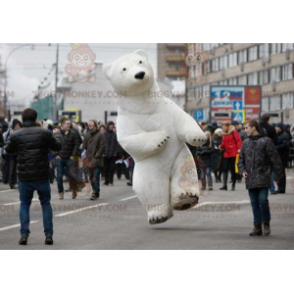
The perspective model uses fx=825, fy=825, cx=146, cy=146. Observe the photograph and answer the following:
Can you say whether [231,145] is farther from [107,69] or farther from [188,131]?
[188,131]

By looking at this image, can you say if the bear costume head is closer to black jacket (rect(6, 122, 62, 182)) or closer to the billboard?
black jacket (rect(6, 122, 62, 182))

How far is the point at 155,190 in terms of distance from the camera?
12164 millimetres

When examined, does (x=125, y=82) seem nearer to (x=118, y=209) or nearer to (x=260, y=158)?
(x=260, y=158)

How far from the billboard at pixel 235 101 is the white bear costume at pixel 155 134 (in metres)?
35.6

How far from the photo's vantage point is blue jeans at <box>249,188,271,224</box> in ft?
39.9

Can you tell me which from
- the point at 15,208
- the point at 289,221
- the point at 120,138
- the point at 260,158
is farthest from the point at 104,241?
the point at 15,208

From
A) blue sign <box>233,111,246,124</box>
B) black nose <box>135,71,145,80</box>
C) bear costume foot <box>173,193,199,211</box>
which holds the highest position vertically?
blue sign <box>233,111,246,124</box>

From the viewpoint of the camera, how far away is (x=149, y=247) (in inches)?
426

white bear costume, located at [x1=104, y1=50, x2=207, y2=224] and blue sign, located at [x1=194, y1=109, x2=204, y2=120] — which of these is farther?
blue sign, located at [x1=194, y1=109, x2=204, y2=120]

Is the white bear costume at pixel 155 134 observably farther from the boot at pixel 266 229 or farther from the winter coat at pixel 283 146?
the winter coat at pixel 283 146

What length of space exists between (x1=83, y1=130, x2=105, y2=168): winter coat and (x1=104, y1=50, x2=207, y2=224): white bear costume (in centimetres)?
645

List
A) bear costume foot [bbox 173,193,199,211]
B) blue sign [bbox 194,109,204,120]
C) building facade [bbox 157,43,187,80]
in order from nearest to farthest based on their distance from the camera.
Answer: bear costume foot [bbox 173,193,199,211]
blue sign [bbox 194,109,204,120]
building facade [bbox 157,43,187,80]

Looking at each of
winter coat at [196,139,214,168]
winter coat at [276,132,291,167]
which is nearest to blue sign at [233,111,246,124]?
winter coat at [196,139,214,168]

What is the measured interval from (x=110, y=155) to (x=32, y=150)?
1279 centimetres
